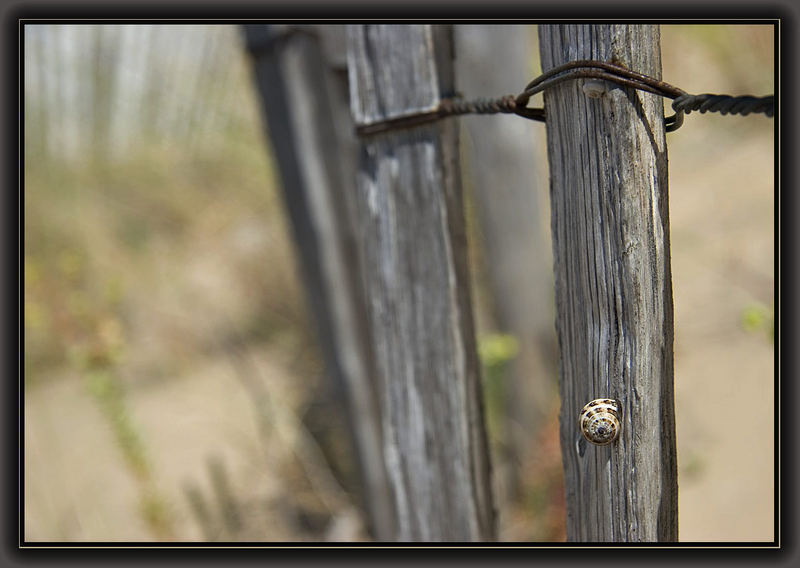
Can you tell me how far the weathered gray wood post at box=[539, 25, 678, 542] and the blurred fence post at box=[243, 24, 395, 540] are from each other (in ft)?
4.23

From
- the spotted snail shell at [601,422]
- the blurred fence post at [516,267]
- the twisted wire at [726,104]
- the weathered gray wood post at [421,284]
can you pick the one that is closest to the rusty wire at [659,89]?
the twisted wire at [726,104]

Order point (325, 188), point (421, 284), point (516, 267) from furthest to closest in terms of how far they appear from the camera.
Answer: point (516, 267) → point (325, 188) → point (421, 284)

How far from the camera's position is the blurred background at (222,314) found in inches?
142

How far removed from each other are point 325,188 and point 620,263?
154 centimetres

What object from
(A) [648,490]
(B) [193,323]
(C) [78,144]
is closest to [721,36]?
(B) [193,323]

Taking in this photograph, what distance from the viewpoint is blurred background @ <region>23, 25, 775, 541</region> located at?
3.61 metres

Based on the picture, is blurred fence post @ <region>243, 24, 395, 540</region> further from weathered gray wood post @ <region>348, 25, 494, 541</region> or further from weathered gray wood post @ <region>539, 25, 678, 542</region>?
weathered gray wood post @ <region>539, 25, 678, 542</region>

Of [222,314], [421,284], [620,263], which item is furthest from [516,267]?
[222,314]

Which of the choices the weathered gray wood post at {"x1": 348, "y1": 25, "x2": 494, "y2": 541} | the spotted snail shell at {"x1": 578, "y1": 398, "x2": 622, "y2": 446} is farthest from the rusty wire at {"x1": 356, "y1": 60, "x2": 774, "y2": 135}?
the spotted snail shell at {"x1": 578, "y1": 398, "x2": 622, "y2": 446}

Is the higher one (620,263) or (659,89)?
(659,89)

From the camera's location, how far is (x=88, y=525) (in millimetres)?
3824

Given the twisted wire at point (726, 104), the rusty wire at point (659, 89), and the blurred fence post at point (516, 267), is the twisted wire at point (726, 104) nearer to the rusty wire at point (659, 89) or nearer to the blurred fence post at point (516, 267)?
the rusty wire at point (659, 89)

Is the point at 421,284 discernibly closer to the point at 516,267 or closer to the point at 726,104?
the point at 726,104

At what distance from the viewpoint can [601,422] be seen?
1074mm
